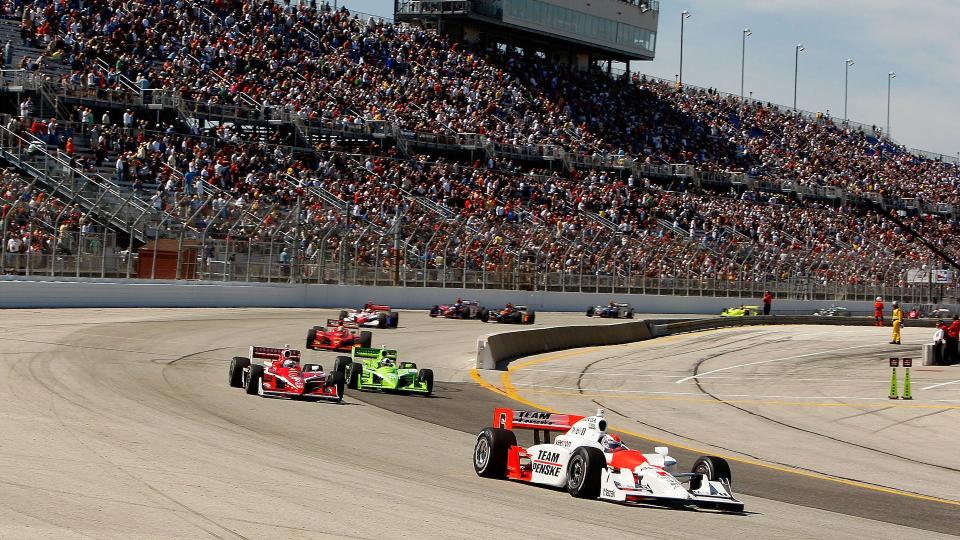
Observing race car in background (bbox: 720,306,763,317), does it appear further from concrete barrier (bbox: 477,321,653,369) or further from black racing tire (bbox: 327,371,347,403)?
black racing tire (bbox: 327,371,347,403)

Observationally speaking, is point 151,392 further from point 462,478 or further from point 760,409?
point 760,409

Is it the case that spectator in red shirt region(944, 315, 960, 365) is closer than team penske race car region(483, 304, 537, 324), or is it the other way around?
spectator in red shirt region(944, 315, 960, 365)

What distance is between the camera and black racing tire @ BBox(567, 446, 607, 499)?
10.7 meters

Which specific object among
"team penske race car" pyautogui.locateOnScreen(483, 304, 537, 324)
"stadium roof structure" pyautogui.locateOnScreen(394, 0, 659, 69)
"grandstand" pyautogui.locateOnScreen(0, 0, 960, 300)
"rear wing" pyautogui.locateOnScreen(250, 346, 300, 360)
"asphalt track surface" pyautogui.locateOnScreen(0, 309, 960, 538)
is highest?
"stadium roof structure" pyautogui.locateOnScreen(394, 0, 659, 69)

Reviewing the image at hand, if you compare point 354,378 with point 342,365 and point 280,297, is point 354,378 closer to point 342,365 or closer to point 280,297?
point 342,365

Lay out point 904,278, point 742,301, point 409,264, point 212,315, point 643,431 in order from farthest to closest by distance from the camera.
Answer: point 904,278
point 742,301
point 409,264
point 212,315
point 643,431

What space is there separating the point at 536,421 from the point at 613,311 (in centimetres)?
3291

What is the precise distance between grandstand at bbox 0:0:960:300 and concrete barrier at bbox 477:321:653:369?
855 cm

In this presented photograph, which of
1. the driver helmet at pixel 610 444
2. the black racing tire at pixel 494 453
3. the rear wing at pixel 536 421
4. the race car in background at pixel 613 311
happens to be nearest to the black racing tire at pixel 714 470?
the driver helmet at pixel 610 444

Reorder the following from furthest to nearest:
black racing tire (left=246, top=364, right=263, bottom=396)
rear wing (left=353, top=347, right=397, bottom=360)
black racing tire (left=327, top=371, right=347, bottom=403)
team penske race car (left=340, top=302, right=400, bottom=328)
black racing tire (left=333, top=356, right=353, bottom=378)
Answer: team penske race car (left=340, top=302, right=400, bottom=328) → rear wing (left=353, top=347, right=397, bottom=360) → black racing tire (left=333, top=356, right=353, bottom=378) → black racing tire (left=327, top=371, right=347, bottom=403) → black racing tire (left=246, top=364, right=263, bottom=396)

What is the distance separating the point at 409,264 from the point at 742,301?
62.0 ft

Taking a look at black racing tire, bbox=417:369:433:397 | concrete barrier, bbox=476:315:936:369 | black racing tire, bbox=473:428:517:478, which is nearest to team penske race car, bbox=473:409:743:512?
black racing tire, bbox=473:428:517:478

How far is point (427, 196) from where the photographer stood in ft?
156

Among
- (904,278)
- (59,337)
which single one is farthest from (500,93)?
(59,337)
